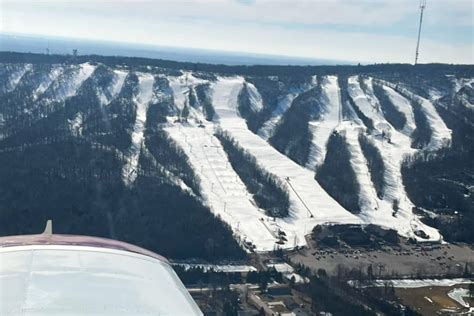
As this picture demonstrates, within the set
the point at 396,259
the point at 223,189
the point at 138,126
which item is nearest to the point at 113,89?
the point at 138,126

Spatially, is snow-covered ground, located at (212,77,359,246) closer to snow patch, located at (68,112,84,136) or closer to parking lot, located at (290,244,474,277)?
parking lot, located at (290,244,474,277)

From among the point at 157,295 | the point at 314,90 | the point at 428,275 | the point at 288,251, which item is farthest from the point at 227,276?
the point at 314,90

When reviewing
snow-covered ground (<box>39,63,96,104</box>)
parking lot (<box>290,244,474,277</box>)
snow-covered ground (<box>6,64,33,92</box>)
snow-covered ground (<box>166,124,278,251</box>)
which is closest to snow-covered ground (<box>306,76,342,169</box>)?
snow-covered ground (<box>166,124,278,251</box>)

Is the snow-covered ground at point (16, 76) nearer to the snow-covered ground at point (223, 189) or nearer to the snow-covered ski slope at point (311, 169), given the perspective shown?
the snow-covered ski slope at point (311, 169)

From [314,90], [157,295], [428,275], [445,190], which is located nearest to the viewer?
[157,295]

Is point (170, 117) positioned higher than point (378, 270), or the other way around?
point (170, 117)

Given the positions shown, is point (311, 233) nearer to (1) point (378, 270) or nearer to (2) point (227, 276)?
(1) point (378, 270)

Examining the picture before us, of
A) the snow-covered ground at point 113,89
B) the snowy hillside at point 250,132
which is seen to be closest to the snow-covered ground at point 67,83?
the snowy hillside at point 250,132
